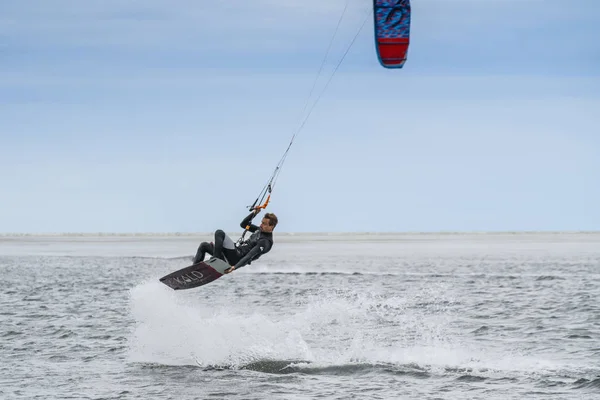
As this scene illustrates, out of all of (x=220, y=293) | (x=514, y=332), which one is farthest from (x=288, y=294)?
(x=514, y=332)

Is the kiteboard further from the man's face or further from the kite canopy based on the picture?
the kite canopy

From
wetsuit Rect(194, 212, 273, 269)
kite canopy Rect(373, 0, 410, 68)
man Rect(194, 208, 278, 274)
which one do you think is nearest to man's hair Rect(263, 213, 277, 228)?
man Rect(194, 208, 278, 274)

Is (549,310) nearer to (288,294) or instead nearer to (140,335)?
(288,294)

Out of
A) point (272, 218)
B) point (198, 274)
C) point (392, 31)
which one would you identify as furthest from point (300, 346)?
point (392, 31)

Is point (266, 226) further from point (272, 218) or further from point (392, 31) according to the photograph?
point (392, 31)

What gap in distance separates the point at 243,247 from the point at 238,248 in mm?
113

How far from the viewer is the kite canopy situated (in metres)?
16.6

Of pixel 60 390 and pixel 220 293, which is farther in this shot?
pixel 220 293

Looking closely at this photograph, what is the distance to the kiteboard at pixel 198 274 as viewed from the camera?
56.1 ft

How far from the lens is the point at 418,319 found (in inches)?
1017

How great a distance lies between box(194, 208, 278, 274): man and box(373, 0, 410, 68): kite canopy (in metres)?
3.79

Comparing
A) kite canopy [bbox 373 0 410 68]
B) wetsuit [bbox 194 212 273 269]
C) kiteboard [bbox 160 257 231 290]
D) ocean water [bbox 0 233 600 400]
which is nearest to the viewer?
ocean water [bbox 0 233 600 400]

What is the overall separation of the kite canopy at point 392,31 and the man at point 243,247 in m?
3.79

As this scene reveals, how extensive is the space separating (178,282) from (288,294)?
618 inches
